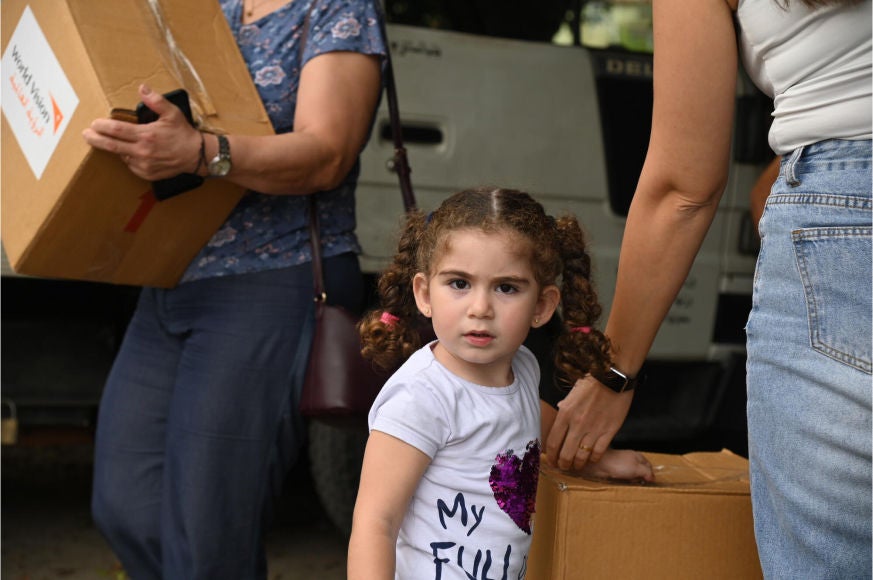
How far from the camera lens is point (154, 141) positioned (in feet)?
5.73

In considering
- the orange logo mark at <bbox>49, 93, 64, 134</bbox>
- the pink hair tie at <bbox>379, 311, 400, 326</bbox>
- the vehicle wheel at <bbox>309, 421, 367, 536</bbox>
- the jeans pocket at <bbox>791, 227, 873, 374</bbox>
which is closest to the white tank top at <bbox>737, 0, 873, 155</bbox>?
the jeans pocket at <bbox>791, 227, 873, 374</bbox>

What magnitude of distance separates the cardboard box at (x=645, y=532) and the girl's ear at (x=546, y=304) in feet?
0.78

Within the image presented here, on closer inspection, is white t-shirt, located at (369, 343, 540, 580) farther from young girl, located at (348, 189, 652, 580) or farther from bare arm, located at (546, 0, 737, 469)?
bare arm, located at (546, 0, 737, 469)

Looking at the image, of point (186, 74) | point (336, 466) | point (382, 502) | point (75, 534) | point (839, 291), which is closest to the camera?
point (839, 291)

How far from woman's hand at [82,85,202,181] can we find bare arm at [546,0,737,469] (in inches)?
29.0

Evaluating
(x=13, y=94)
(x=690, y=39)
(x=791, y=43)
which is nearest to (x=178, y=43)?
(x=13, y=94)

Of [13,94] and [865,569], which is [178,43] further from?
[865,569]

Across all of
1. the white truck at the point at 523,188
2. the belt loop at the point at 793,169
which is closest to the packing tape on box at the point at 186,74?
the belt loop at the point at 793,169

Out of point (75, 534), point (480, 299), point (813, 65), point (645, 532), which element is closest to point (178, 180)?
point (480, 299)

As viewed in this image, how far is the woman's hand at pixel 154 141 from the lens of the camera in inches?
67.5

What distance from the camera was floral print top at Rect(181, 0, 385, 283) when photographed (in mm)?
1978

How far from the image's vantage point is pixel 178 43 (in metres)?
1.92

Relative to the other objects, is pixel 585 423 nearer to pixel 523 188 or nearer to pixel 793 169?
pixel 793 169

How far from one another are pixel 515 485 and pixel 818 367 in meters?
0.54
